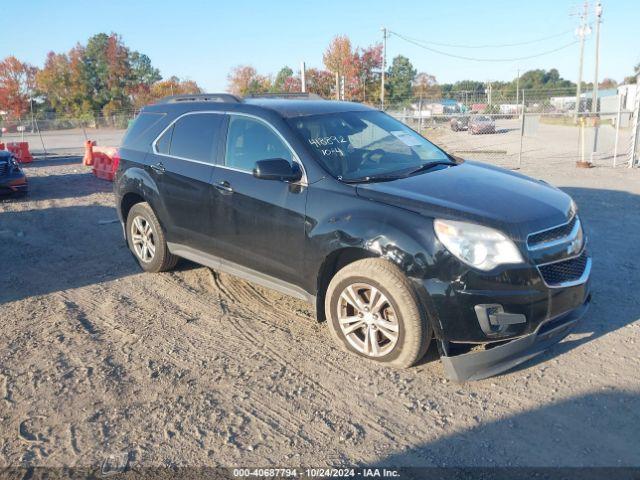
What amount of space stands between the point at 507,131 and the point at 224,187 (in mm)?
28191

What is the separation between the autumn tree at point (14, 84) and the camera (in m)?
59.5

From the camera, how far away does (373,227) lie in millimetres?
3830

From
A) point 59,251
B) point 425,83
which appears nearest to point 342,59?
point 425,83

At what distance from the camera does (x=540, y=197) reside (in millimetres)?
4129

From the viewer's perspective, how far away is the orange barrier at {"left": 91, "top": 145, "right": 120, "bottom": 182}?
Result: 13.6 metres

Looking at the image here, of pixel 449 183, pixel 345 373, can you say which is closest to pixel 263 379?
pixel 345 373

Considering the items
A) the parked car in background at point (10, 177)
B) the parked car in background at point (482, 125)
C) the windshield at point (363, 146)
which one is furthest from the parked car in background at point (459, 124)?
the windshield at point (363, 146)

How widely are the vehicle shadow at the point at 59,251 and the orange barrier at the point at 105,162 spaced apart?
369cm

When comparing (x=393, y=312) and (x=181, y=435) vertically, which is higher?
(x=393, y=312)

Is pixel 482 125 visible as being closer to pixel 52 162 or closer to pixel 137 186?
pixel 52 162

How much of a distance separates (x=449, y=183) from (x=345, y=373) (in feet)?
5.35

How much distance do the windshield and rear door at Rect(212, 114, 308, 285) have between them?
26 cm

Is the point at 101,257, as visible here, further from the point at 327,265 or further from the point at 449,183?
the point at 449,183

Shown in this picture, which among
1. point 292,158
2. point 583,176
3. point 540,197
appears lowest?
point 583,176
